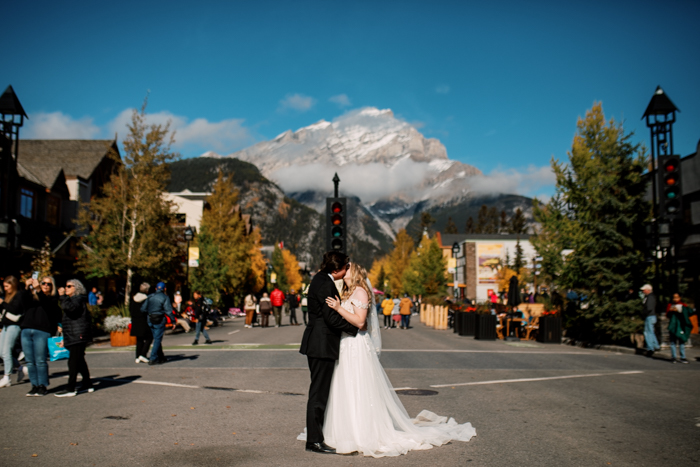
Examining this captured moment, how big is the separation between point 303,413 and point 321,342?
2342mm

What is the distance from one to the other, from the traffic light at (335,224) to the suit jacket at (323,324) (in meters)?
6.13

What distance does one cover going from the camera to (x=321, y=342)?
6.05 meters

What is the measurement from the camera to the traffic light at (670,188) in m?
15.1

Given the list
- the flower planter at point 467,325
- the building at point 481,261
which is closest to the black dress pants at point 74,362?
the flower planter at point 467,325

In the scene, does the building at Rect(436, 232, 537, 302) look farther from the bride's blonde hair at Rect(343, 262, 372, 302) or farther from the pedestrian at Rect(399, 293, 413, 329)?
the bride's blonde hair at Rect(343, 262, 372, 302)

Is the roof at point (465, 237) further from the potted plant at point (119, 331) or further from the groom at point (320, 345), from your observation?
the groom at point (320, 345)

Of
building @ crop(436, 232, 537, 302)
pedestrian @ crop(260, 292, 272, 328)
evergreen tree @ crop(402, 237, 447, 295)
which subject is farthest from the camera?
building @ crop(436, 232, 537, 302)

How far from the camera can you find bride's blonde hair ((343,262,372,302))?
632 cm

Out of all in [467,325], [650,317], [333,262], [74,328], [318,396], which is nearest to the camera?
[318,396]

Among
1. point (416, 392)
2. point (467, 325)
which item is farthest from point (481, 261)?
point (416, 392)

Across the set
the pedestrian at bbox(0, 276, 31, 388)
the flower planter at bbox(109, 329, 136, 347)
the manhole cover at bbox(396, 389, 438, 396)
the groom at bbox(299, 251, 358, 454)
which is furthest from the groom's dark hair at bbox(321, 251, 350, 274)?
the flower planter at bbox(109, 329, 136, 347)

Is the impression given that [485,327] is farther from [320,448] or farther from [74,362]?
[320,448]

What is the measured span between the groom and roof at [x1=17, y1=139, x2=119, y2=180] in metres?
30.5

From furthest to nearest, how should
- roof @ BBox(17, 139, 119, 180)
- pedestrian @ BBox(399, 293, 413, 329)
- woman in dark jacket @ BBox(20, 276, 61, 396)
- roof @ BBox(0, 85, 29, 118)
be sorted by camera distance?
1. roof @ BBox(17, 139, 119, 180)
2. pedestrian @ BBox(399, 293, 413, 329)
3. roof @ BBox(0, 85, 29, 118)
4. woman in dark jacket @ BBox(20, 276, 61, 396)
